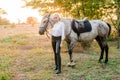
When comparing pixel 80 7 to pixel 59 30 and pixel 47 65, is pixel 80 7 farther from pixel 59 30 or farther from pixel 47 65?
pixel 59 30

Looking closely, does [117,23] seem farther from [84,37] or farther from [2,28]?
[2,28]

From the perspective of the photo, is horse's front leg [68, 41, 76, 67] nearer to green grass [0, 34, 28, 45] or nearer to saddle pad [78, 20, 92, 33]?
saddle pad [78, 20, 92, 33]

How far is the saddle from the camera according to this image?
9250 mm

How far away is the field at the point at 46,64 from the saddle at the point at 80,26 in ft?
3.51

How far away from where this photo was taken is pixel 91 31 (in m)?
9.60

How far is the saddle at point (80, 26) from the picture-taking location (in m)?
9.25

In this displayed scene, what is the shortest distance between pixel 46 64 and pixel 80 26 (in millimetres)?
1606

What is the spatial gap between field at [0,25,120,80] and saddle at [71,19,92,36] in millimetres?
1070

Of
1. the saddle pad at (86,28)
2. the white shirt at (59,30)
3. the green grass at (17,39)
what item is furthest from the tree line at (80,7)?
the white shirt at (59,30)

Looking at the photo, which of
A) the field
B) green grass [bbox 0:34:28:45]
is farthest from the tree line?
green grass [bbox 0:34:28:45]

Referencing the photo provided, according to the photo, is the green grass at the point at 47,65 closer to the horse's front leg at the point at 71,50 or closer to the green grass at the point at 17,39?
the horse's front leg at the point at 71,50

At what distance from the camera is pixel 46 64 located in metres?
9.81

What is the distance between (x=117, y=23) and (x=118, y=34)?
0.70m

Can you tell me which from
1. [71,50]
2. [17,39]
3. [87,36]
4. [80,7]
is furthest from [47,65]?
[17,39]
